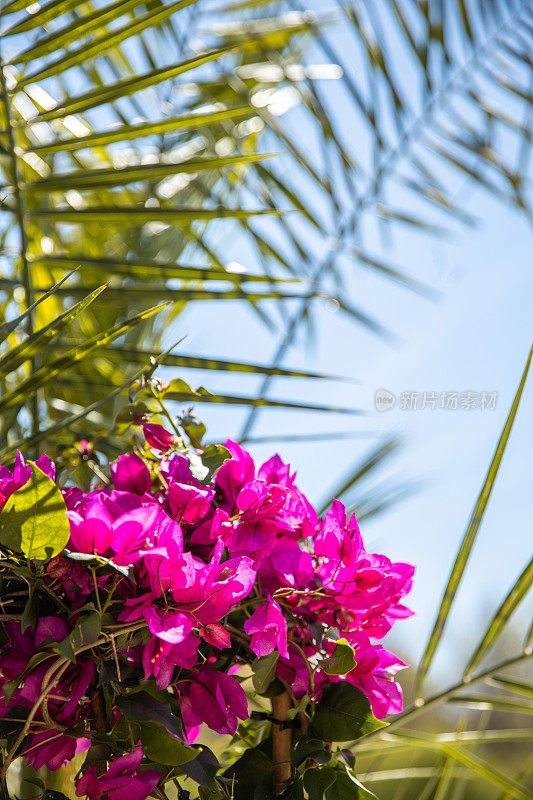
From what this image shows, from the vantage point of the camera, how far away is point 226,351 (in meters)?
1.05

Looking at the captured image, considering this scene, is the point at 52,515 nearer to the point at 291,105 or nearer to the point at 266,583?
the point at 266,583

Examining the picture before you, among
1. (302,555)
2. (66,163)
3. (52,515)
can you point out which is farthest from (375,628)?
(66,163)

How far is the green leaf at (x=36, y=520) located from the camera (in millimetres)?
210

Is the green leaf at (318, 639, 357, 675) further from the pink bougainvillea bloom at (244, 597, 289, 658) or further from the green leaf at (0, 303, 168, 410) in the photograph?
the green leaf at (0, 303, 168, 410)

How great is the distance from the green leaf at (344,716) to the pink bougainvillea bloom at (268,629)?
4cm

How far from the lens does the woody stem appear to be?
0.94ft

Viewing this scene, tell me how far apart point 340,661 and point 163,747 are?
7 centimetres

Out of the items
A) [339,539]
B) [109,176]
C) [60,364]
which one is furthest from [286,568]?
[109,176]

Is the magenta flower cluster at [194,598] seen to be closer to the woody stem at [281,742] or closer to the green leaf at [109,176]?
the woody stem at [281,742]

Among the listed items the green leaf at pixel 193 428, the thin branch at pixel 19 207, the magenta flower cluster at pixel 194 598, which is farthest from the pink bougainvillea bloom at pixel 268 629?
the thin branch at pixel 19 207

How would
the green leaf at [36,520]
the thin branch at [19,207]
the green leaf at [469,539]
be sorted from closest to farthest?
the green leaf at [36,520]
the green leaf at [469,539]
the thin branch at [19,207]

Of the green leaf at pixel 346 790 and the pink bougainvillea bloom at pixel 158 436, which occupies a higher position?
the pink bougainvillea bloom at pixel 158 436

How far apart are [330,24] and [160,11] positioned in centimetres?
66

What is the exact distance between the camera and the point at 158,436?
0.32 metres
